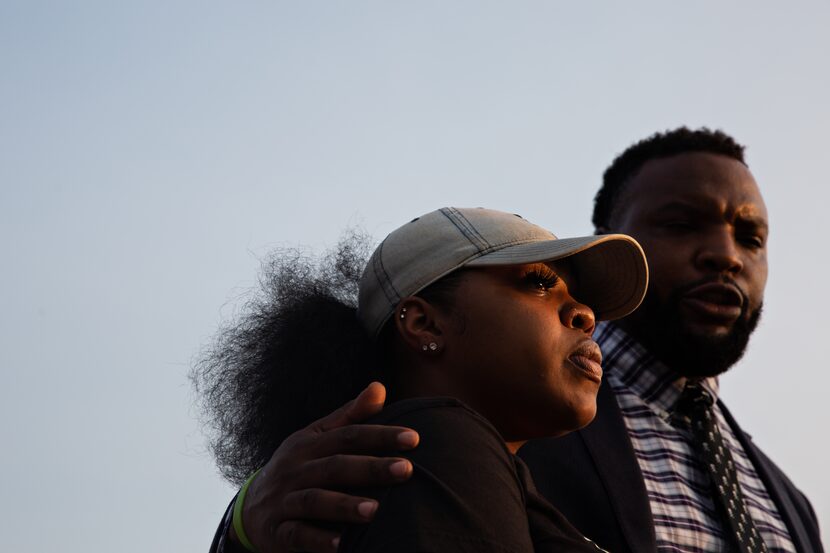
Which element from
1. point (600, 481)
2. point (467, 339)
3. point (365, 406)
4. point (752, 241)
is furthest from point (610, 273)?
point (752, 241)

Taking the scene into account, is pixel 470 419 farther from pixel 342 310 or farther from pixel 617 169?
pixel 617 169

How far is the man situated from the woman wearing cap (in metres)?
0.68

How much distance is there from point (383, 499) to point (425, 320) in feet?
2.82

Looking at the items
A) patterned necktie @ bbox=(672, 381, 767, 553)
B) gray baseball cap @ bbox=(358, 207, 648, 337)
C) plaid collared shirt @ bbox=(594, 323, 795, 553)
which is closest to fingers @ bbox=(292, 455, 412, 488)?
gray baseball cap @ bbox=(358, 207, 648, 337)

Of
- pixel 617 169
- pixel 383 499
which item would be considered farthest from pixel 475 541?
pixel 617 169

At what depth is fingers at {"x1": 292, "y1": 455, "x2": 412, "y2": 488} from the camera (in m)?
1.98

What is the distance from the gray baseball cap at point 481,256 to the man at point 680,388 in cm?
71

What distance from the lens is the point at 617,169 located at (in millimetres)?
4988

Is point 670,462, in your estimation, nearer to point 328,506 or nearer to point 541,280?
point 541,280

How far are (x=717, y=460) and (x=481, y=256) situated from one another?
5.64 ft

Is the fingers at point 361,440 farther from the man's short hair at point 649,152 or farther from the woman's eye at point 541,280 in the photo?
the man's short hair at point 649,152

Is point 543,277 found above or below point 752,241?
below

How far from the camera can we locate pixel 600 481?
3488 mm

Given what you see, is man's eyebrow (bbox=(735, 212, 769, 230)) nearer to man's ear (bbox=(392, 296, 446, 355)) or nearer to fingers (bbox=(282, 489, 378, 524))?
man's ear (bbox=(392, 296, 446, 355))
